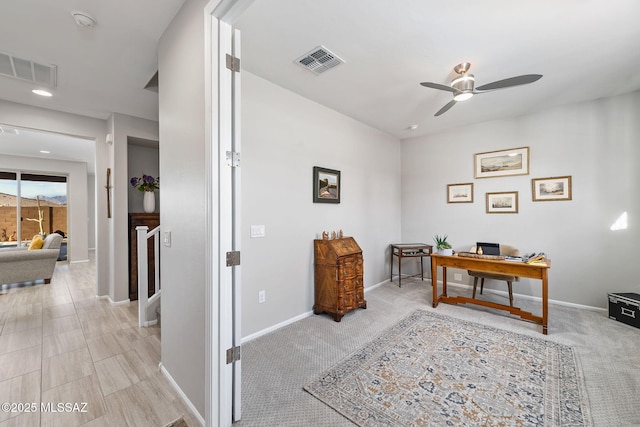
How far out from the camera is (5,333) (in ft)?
8.91

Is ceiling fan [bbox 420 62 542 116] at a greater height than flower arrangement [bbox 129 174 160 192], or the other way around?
ceiling fan [bbox 420 62 542 116]

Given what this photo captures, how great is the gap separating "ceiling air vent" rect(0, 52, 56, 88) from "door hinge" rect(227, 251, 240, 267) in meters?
2.76

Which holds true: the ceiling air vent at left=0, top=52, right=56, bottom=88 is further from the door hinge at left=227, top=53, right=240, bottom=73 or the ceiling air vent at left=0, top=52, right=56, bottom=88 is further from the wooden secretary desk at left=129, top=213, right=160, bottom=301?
the door hinge at left=227, top=53, right=240, bottom=73

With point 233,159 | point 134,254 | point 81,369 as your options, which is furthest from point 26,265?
point 233,159

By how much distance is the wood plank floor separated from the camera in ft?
5.41

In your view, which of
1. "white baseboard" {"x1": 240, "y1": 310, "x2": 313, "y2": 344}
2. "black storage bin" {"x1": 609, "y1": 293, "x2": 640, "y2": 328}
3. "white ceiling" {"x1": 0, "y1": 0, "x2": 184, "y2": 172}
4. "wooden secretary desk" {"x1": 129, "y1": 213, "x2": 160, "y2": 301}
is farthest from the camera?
"wooden secretary desk" {"x1": 129, "y1": 213, "x2": 160, "y2": 301}

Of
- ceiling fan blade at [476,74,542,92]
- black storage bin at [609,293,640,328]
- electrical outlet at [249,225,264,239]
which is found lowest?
black storage bin at [609,293,640,328]

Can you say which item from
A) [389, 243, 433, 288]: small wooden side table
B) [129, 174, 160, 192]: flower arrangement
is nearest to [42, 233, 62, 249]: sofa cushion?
[129, 174, 160, 192]: flower arrangement

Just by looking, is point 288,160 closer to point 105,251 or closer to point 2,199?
point 105,251

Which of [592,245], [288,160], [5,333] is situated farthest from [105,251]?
[592,245]

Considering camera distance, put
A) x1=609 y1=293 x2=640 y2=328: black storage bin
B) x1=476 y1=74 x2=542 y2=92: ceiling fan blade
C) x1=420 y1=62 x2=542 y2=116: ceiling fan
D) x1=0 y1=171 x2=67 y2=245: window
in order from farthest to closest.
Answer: x1=0 y1=171 x2=67 y2=245: window
x1=609 y1=293 x2=640 y2=328: black storage bin
x1=420 y1=62 x2=542 y2=116: ceiling fan
x1=476 y1=74 x2=542 y2=92: ceiling fan blade

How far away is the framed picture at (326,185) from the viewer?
11.0ft

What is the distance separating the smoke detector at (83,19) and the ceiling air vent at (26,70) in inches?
38.8

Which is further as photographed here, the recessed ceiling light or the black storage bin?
the recessed ceiling light
